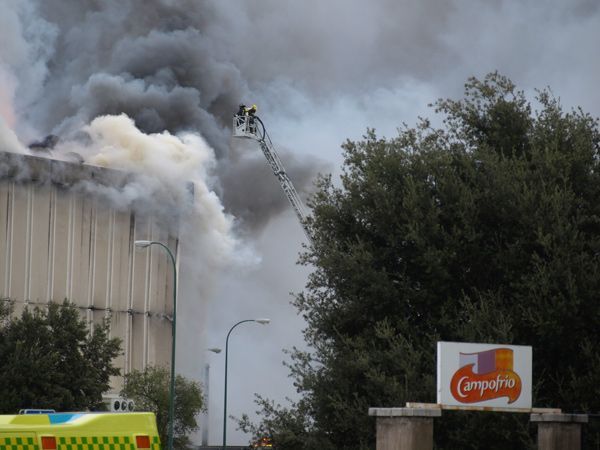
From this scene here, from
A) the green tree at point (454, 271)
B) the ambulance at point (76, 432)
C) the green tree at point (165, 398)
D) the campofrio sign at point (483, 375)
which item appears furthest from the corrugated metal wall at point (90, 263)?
the ambulance at point (76, 432)

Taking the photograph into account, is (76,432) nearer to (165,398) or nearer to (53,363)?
(53,363)

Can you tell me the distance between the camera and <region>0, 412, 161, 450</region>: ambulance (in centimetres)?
1413

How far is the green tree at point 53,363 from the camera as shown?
44312 millimetres

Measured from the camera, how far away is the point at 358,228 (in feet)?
84.0

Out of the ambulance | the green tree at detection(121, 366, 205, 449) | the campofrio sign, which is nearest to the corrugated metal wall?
the green tree at detection(121, 366, 205, 449)

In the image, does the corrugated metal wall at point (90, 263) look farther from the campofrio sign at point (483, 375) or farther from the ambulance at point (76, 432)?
the ambulance at point (76, 432)

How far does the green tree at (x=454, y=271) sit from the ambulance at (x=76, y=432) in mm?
9060

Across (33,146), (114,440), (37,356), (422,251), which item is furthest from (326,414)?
(33,146)

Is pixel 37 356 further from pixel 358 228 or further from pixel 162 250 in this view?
pixel 162 250

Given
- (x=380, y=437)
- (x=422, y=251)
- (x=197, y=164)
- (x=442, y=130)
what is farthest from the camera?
(x=197, y=164)

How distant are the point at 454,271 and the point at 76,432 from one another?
12.1m

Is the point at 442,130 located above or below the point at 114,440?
above

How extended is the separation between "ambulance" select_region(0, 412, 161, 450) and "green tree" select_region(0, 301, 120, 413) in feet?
99.4

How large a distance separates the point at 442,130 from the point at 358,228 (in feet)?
10.5
